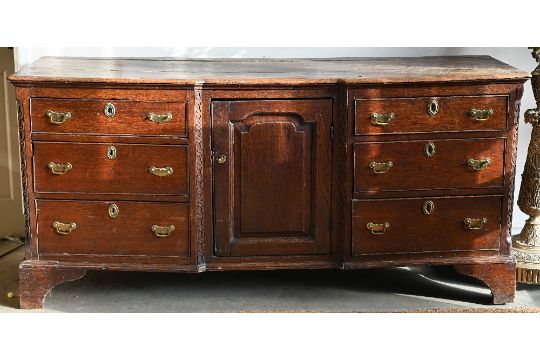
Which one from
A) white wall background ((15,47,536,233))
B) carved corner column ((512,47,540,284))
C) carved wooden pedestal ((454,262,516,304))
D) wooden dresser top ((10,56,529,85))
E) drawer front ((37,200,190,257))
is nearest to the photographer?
wooden dresser top ((10,56,529,85))

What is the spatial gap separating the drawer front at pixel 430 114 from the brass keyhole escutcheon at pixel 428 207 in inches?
11.5

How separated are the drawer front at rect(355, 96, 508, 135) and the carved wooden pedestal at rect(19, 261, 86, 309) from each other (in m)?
1.29

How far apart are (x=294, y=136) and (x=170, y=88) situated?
0.52 m

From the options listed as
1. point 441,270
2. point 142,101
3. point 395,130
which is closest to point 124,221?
point 142,101

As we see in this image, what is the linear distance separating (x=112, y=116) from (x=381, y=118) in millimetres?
1036

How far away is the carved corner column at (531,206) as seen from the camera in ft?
13.6

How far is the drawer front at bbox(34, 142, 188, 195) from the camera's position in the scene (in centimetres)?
385

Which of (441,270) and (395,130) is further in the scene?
(441,270)

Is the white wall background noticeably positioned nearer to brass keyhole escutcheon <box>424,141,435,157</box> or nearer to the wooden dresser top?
the wooden dresser top

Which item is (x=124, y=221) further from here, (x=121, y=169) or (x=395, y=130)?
(x=395, y=130)

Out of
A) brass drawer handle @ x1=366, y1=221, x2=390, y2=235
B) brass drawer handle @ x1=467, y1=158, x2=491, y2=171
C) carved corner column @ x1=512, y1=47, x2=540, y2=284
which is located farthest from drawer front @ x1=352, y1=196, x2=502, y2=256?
carved corner column @ x1=512, y1=47, x2=540, y2=284

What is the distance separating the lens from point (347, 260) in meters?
3.98

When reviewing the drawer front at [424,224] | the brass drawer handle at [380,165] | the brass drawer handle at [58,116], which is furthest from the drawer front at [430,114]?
the brass drawer handle at [58,116]

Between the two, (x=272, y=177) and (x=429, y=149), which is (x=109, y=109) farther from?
(x=429, y=149)
